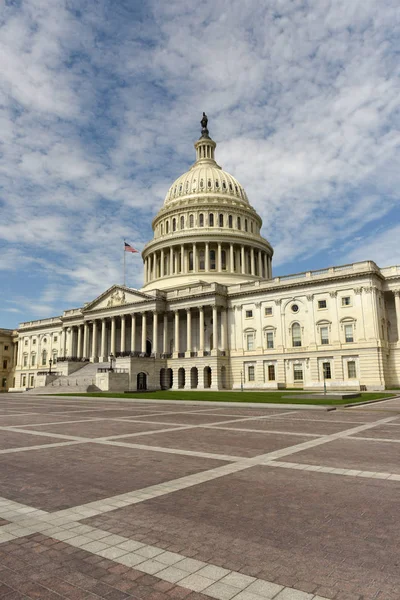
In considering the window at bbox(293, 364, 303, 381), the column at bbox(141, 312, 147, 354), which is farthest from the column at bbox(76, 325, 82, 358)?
the window at bbox(293, 364, 303, 381)

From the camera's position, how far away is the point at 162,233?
3856 inches

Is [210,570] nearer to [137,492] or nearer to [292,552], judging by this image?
[292,552]

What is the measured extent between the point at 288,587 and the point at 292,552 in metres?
0.94

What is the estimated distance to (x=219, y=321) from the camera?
73375 millimetres

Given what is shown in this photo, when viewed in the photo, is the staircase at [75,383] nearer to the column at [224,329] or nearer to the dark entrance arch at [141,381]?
the dark entrance arch at [141,381]

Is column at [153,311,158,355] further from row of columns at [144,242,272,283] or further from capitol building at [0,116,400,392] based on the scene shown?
row of columns at [144,242,272,283]

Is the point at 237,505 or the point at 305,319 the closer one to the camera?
the point at 237,505

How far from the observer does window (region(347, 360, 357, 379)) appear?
192ft

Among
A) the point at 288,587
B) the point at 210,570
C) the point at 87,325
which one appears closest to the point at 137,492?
the point at 210,570

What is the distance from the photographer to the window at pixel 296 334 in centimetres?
6481

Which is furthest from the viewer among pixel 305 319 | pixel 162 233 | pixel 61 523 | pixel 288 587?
pixel 162 233

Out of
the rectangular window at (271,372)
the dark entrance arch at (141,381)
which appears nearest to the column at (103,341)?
the dark entrance arch at (141,381)

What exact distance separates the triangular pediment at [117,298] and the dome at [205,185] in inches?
1075

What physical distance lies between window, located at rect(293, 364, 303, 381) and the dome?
149 ft
